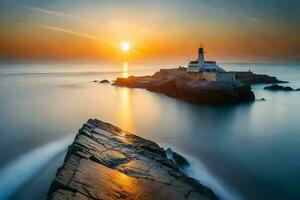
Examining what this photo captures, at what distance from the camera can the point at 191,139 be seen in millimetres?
16719

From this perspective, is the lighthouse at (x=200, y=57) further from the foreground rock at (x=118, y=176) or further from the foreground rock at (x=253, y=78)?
the foreground rock at (x=118, y=176)

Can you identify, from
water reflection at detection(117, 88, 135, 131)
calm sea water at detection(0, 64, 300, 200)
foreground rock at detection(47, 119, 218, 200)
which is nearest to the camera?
foreground rock at detection(47, 119, 218, 200)

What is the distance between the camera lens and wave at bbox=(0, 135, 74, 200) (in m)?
9.84

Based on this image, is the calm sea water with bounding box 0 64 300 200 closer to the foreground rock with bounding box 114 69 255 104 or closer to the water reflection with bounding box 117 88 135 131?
the water reflection with bounding box 117 88 135 131

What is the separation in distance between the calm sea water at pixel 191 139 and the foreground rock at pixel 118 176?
174cm

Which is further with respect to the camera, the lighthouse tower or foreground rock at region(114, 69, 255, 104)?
the lighthouse tower

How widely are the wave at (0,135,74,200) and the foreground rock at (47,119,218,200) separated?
255cm

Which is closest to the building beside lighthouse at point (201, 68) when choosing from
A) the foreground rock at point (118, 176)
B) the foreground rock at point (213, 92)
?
the foreground rock at point (213, 92)

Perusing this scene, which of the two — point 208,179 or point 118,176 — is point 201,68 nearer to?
point 208,179

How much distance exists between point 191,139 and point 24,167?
9.18 meters

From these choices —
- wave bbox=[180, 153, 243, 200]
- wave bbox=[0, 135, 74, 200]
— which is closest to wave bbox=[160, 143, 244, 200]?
wave bbox=[180, 153, 243, 200]

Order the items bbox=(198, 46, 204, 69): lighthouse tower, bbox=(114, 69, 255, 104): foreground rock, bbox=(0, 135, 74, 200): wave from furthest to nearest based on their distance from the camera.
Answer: bbox=(198, 46, 204, 69): lighthouse tower
bbox=(114, 69, 255, 104): foreground rock
bbox=(0, 135, 74, 200): wave

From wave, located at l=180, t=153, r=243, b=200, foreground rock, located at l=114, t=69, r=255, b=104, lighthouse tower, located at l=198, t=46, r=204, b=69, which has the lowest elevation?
wave, located at l=180, t=153, r=243, b=200

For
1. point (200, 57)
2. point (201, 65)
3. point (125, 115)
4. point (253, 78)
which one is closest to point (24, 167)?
point (125, 115)
